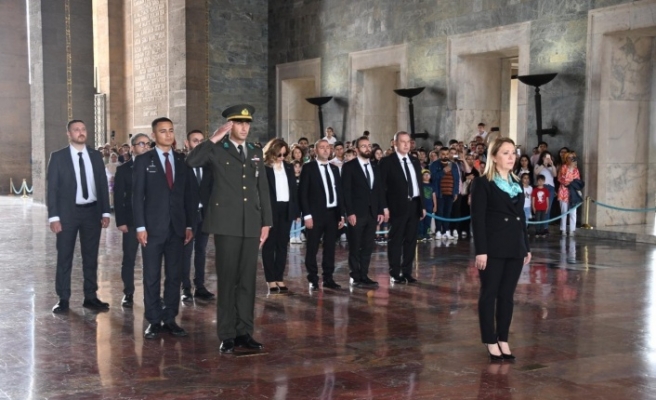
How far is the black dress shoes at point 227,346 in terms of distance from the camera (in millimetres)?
6062

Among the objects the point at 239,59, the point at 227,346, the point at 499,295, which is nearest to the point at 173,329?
the point at 227,346

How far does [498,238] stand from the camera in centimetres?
581

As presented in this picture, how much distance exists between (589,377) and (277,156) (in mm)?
4217

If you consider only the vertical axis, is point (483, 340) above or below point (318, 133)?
below

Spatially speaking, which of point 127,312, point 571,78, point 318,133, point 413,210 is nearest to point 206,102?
point 318,133

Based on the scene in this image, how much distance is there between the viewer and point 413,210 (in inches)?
372

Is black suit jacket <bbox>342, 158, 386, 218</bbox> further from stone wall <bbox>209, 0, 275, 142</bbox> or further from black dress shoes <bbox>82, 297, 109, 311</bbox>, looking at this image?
stone wall <bbox>209, 0, 275, 142</bbox>

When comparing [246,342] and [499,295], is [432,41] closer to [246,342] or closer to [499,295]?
[499,295]

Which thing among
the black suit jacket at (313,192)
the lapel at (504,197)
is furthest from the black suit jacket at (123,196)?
the lapel at (504,197)

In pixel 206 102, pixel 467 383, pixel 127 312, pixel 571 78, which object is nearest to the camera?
pixel 467 383

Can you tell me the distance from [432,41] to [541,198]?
5166mm

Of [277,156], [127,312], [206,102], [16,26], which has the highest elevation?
[16,26]

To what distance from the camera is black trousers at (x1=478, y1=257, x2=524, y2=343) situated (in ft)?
19.3

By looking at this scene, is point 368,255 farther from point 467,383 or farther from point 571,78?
point 571,78
